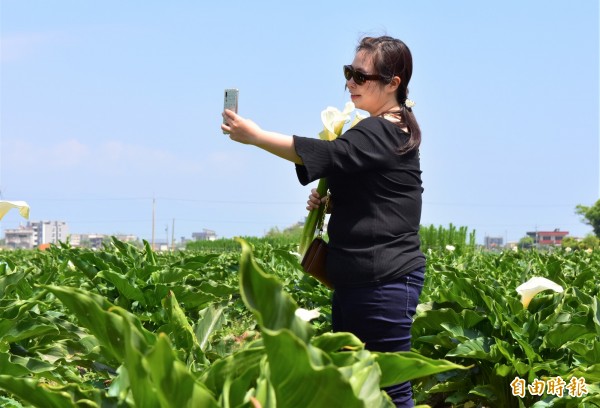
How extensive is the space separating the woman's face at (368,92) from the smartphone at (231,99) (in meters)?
0.70

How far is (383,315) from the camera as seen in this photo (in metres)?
3.13

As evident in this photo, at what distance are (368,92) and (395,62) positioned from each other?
0.16 meters

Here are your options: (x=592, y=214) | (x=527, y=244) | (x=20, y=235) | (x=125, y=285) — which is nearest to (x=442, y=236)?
(x=125, y=285)

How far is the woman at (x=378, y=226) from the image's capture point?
3.08 meters

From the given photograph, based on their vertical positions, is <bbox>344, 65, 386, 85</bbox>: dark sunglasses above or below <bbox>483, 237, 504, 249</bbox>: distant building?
above

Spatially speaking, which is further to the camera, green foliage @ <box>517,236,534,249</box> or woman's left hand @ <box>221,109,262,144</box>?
green foliage @ <box>517,236,534,249</box>

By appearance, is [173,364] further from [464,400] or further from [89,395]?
[464,400]

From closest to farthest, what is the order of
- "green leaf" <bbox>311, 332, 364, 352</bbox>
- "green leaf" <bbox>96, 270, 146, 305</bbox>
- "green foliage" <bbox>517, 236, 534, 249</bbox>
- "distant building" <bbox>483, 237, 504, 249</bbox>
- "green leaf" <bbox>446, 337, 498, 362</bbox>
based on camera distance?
"green leaf" <bbox>311, 332, 364, 352</bbox> → "green leaf" <bbox>446, 337, 498, 362</bbox> → "green leaf" <bbox>96, 270, 146, 305</bbox> → "green foliage" <bbox>517, 236, 534, 249</bbox> → "distant building" <bbox>483, 237, 504, 249</bbox>

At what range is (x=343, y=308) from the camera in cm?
322

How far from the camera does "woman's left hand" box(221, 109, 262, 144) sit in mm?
2801

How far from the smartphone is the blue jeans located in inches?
34.5

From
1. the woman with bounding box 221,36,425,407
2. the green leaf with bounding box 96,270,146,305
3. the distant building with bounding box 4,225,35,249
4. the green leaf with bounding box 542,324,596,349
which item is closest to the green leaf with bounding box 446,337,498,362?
the green leaf with bounding box 542,324,596,349

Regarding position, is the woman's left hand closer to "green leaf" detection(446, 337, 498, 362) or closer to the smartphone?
the smartphone

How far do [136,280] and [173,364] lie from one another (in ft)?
11.9
